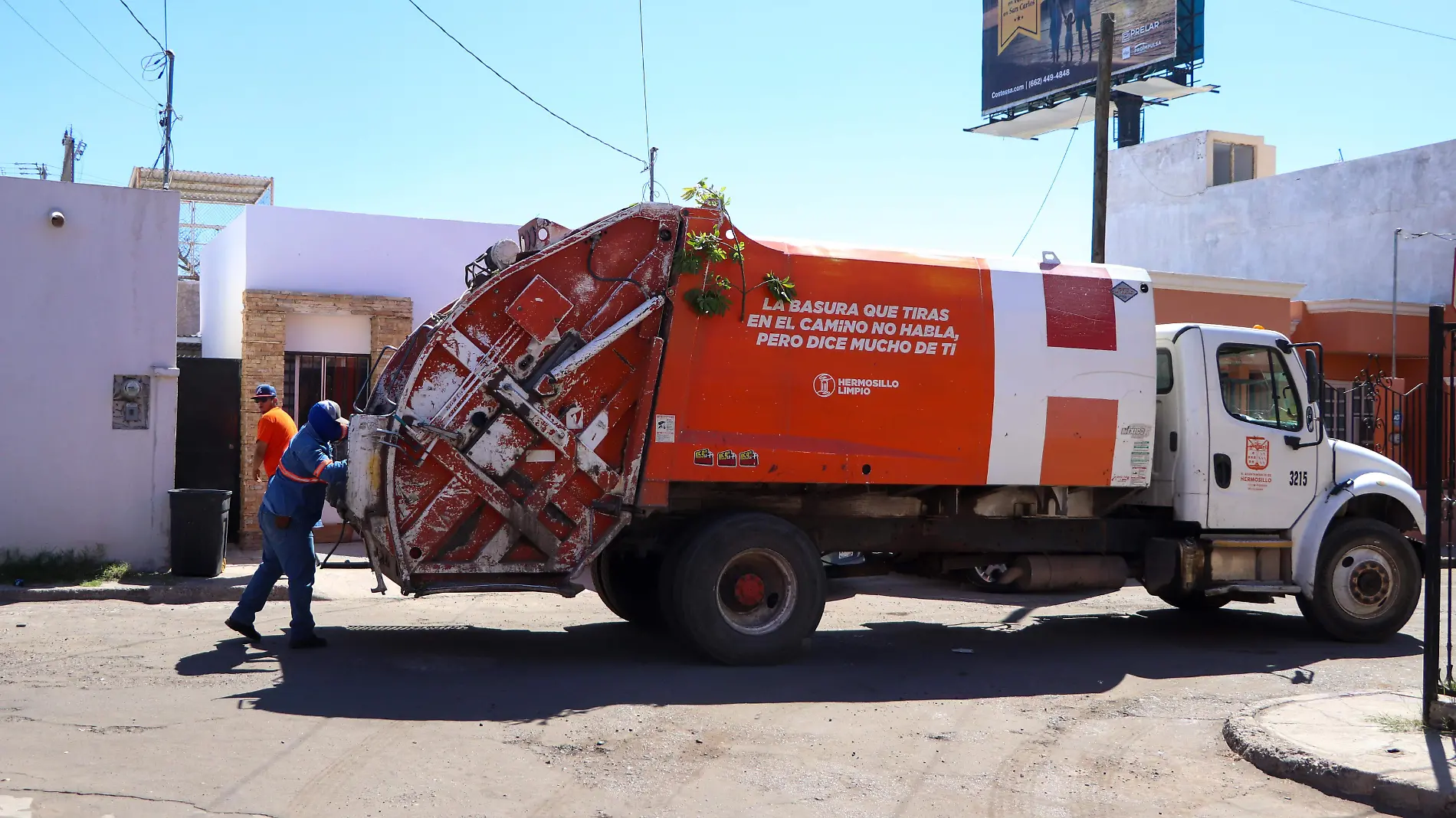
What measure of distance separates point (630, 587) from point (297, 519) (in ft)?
8.66

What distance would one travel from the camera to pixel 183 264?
26500mm

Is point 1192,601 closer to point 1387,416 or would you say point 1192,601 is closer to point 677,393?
point 677,393

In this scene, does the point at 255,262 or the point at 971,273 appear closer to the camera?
the point at 971,273

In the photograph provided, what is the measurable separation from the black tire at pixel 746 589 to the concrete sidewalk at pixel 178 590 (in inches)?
140

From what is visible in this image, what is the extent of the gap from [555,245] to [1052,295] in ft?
12.3

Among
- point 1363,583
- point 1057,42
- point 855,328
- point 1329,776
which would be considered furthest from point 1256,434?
point 1057,42

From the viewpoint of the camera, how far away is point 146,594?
10984mm

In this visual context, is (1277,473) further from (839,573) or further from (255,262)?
(255,262)

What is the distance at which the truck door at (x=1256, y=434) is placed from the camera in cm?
1013

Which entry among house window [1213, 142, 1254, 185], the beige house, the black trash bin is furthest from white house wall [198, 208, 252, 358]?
house window [1213, 142, 1254, 185]

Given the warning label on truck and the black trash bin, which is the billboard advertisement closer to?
the warning label on truck

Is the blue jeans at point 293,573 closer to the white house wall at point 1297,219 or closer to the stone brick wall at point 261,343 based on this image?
the stone brick wall at point 261,343

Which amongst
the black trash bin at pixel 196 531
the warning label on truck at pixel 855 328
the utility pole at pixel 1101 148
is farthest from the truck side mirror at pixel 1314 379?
the black trash bin at pixel 196 531

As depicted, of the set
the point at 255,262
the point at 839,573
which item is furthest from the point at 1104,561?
the point at 255,262
